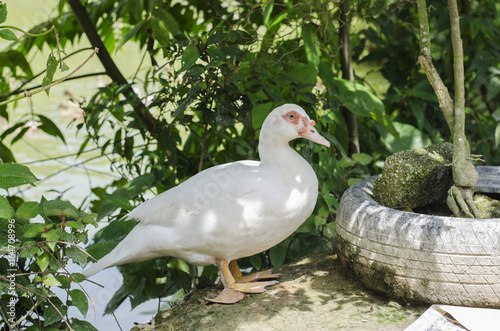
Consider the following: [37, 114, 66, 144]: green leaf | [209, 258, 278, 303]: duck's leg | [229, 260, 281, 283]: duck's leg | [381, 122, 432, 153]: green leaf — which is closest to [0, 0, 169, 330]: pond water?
[37, 114, 66, 144]: green leaf

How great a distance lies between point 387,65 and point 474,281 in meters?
2.95

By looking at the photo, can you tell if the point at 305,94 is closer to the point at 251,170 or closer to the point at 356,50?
the point at 251,170

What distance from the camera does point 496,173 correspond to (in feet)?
9.71

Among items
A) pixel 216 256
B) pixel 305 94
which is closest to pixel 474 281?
pixel 216 256

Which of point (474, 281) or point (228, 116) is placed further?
point (228, 116)

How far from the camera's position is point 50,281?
2.21 m

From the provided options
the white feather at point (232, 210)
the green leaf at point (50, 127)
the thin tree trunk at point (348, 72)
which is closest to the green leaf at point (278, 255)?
the white feather at point (232, 210)

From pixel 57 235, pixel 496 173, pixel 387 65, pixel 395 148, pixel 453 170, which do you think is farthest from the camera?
pixel 387 65

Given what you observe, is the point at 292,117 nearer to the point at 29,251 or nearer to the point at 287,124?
the point at 287,124

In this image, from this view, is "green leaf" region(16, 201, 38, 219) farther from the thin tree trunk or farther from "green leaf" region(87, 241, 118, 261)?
the thin tree trunk

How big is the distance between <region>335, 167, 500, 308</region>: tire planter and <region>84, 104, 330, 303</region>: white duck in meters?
0.34

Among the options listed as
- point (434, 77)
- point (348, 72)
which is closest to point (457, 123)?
point (434, 77)

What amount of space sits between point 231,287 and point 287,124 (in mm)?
858

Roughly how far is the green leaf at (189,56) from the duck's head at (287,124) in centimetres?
49
